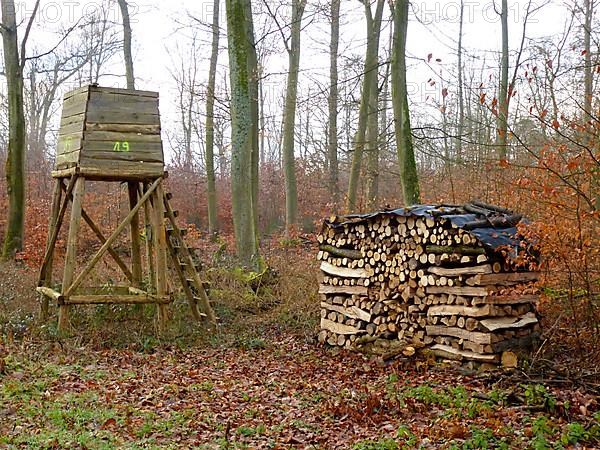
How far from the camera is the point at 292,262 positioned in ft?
51.6

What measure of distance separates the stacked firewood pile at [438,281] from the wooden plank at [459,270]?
0.04 ft

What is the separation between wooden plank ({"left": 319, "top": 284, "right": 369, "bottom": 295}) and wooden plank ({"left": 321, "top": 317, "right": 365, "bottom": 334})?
0.51m

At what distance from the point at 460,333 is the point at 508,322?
26.6 inches

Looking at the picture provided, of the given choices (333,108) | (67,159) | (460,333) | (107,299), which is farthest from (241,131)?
(333,108)

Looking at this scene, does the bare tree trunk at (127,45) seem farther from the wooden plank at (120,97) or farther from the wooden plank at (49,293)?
the wooden plank at (49,293)

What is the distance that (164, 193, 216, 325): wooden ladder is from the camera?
11742mm

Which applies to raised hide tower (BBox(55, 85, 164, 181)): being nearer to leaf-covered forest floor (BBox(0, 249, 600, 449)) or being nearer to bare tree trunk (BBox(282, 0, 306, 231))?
leaf-covered forest floor (BBox(0, 249, 600, 449))

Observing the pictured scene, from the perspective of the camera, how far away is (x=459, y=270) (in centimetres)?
884

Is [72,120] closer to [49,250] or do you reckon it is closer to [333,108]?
[49,250]

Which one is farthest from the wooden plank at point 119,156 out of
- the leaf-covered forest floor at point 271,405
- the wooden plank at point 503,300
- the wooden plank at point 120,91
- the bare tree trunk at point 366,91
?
the bare tree trunk at point 366,91

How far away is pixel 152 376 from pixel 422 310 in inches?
157

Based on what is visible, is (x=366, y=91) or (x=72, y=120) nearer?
(x=72, y=120)

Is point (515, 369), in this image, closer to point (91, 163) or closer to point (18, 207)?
point (91, 163)

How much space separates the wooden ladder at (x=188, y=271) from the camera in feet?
38.5
